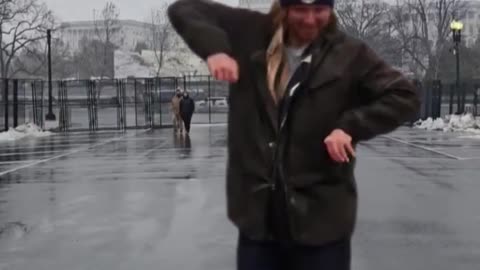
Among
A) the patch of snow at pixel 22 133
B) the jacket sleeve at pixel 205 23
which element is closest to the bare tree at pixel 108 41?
the patch of snow at pixel 22 133

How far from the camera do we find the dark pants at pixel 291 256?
117 inches

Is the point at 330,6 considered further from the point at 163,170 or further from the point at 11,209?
the point at 163,170

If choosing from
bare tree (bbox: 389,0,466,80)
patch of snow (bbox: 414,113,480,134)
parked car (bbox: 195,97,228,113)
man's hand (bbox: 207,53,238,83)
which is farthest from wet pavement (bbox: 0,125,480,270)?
bare tree (bbox: 389,0,466,80)

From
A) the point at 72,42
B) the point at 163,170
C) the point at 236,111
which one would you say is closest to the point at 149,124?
the point at 163,170

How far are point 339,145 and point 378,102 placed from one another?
252 millimetres

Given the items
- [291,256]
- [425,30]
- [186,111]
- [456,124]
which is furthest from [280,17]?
[425,30]

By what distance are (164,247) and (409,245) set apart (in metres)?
2.42

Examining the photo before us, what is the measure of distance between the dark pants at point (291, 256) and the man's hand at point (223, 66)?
2.12 ft

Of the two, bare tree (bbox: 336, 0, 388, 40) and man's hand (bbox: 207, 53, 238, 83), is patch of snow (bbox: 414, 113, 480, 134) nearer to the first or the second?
man's hand (bbox: 207, 53, 238, 83)

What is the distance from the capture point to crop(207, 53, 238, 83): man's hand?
110 inches

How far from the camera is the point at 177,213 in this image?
10.1m

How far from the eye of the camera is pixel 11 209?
10.8 meters

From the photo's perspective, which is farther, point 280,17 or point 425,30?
point 425,30

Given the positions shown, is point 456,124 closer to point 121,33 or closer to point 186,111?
point 186,111
